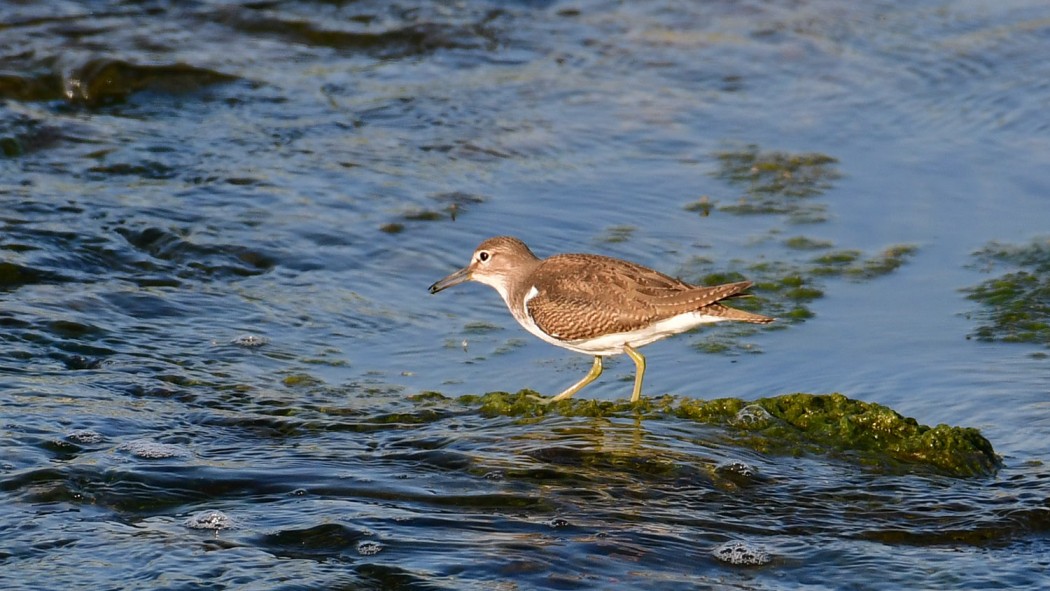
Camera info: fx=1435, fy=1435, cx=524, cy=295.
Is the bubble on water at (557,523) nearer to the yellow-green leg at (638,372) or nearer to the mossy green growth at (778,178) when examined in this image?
the yellow-green leg at (638,372)

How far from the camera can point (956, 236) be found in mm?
10648

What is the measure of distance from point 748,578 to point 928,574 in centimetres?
73

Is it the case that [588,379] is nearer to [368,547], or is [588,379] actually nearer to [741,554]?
[741,554]

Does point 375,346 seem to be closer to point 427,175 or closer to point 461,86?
point 427,175

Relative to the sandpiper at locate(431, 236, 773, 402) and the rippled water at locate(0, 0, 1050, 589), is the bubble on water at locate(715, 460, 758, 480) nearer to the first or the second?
the rippled water at locate(0, 0, 1050, 589)

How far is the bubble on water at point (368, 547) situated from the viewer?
232 inches

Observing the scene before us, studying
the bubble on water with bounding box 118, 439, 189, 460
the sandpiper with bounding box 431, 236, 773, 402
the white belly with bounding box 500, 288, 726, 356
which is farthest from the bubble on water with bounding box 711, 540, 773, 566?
the bubble on water with bounding box 118, 439, 189, 460

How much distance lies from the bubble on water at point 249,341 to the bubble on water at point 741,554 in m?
3.88

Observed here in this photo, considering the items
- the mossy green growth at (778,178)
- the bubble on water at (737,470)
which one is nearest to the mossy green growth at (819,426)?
the bubble on water at (737,470)

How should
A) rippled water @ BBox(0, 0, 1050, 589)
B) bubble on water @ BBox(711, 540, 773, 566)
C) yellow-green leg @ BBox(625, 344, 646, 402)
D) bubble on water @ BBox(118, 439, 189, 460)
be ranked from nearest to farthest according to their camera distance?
bubble on water @ BBox(711, 540, 773, 566) < rippled water @ BBox(0, 0, 1050, 589) < bubble on water @ BBox(118, 439, 189, 460) < yellow-green leg @ BBox(625, 344, 646, 402)

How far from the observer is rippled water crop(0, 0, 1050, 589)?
607cm

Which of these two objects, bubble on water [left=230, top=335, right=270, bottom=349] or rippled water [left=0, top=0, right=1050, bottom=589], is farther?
bubble on water [left=230, top=335, right=270, bottom=349]

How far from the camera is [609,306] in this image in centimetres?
777

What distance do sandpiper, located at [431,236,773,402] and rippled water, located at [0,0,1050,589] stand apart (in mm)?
583
